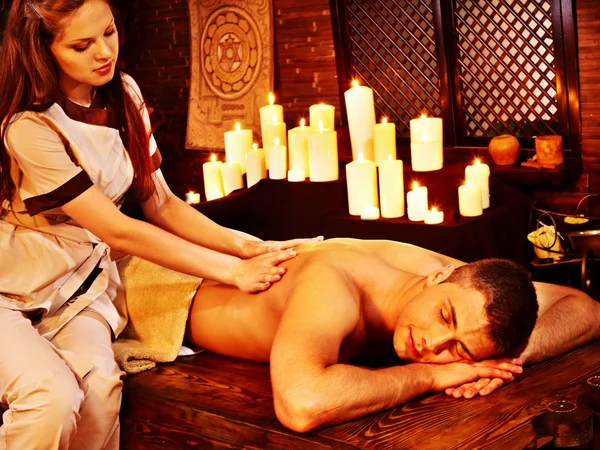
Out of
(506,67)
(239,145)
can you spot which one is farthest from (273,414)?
(506,67)

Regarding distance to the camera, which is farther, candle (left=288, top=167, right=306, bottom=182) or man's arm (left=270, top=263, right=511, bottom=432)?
candle (left=288, top=167, right=306, bottom=182)

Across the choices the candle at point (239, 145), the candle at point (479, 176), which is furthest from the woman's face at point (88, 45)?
the candle at point (239, 145)

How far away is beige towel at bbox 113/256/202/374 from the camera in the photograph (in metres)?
2.63

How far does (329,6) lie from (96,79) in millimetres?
2898

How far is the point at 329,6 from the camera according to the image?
5.03 metres

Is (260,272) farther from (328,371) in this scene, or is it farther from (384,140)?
(384,140)

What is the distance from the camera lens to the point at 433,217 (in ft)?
12.0

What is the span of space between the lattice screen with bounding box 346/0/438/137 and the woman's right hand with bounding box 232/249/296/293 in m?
2.65

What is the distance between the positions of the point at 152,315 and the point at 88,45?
887 mm

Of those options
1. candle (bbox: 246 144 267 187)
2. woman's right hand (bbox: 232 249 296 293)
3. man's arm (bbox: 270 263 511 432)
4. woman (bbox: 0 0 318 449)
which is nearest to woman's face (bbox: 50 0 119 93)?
woman (bbox: 0 0 318 449)

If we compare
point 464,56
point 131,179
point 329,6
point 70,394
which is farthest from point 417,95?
point 70,394

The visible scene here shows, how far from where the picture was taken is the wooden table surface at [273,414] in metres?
2.02

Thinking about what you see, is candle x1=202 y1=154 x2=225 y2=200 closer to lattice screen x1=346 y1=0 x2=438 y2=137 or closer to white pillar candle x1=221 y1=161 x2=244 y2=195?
white pillar candle x1=221 y1=161 x2=244 y2=195

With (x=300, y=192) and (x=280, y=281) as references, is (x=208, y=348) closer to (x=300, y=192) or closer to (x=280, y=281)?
(x=280, y=281)
